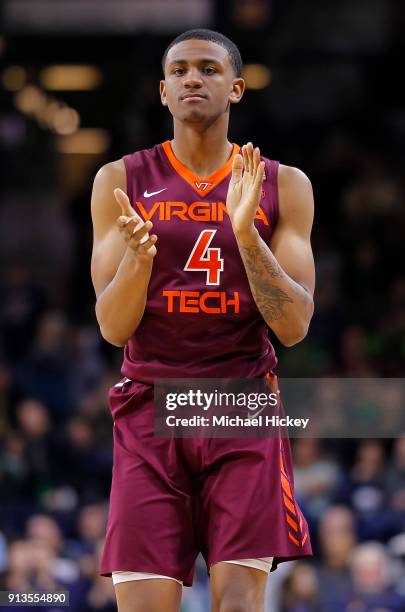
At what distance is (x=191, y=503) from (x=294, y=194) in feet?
3.80

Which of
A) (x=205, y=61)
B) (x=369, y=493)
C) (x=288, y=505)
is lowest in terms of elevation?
(x=369, y=493)

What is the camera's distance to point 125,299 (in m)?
4.53

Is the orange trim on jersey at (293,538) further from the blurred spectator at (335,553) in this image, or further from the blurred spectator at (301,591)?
the blurred spectator at (335,553)

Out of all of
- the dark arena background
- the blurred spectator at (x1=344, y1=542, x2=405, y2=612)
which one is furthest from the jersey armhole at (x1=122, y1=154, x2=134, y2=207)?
the blurred spectator at (x1=344, y1=542, x2=405, y2=612)

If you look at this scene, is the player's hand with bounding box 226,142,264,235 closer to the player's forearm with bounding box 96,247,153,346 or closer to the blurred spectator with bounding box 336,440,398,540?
the player's forearm with bounding box 96,247,153,346

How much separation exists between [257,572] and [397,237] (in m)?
8.25

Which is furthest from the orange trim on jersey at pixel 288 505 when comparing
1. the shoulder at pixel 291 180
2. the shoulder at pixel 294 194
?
the shoulder at pixel 291 180

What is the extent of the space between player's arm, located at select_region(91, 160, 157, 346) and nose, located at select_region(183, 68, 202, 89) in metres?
0.41

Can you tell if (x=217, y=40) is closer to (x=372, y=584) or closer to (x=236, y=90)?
(x=236, y=90)

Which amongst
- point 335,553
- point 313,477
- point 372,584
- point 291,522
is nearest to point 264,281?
point 291,522

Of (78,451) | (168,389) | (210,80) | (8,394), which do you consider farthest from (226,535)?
(8,394)

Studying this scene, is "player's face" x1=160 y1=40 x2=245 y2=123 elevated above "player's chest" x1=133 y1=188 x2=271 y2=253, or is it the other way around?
"player's face" x1=160 y1=40 x2=245 y2=123

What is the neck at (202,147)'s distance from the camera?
4.82m

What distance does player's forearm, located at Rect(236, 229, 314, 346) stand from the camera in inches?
175
